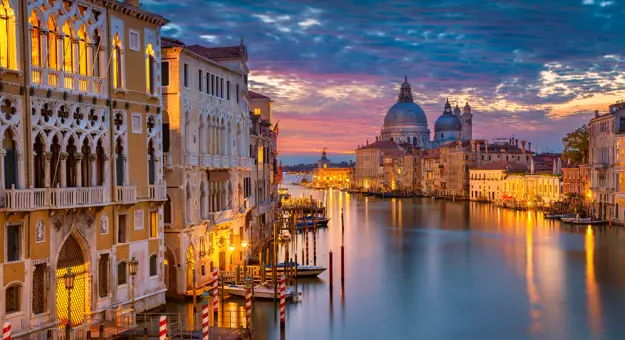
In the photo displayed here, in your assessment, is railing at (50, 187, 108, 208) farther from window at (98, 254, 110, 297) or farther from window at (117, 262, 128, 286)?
window at (117, 262, 128, 286)

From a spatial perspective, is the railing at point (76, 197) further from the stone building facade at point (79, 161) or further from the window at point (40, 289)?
the window at point (40, 289)

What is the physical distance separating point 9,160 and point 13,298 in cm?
211

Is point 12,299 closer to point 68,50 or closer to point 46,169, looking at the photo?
point 46,169

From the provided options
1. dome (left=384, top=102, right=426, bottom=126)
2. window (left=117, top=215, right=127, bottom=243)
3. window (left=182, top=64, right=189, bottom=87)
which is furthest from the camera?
dome (left=384, top=102, right=426, bottom=126)

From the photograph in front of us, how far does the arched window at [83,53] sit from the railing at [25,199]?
2410mm

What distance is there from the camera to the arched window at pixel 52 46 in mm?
11914

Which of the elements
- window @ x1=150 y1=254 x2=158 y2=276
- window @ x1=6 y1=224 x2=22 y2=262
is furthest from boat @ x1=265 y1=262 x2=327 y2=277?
window @ x1=6 y1=224 x2=22 y2=262

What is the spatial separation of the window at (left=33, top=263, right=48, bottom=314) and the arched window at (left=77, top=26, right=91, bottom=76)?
343 centimetres

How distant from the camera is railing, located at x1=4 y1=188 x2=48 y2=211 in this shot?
35.8 feet

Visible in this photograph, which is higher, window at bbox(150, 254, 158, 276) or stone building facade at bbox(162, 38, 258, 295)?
stone building facade at bbox(162, 38, 258, 295)

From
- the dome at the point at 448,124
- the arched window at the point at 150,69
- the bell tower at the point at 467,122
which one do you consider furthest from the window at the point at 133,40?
the dome at the point at 448,124

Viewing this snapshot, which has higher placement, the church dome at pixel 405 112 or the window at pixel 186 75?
the church dome at pixel 405 112

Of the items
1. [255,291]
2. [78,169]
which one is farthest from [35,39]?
[255,291]

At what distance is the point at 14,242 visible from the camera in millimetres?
11219
